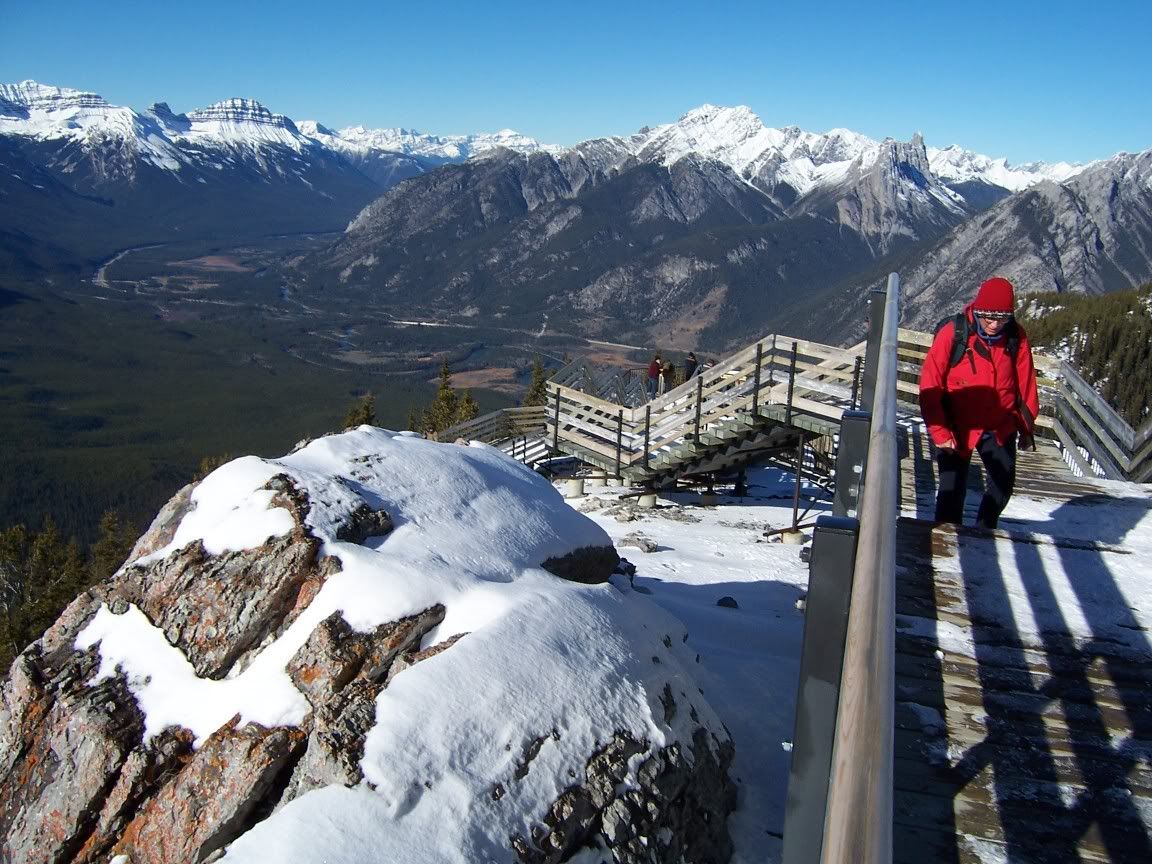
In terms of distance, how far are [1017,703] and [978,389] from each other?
9.65 ft

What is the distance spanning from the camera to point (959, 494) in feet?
19.7

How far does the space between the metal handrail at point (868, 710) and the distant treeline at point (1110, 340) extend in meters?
27.6

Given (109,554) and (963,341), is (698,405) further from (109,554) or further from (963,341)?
(109,554)

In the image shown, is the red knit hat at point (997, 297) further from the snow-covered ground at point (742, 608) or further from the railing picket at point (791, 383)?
the railing picket at point (791, 383)

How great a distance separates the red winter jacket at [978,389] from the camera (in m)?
5.86

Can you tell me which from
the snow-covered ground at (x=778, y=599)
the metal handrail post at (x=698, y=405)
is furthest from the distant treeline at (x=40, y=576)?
the snow-covered ground at (x=778, y=599)

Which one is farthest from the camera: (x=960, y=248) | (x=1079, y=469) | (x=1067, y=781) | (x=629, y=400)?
(x=960, y=248)

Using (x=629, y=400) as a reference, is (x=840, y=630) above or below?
above

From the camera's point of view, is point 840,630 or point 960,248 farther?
point 960,248

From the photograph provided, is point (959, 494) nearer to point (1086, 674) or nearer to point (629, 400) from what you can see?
point (1086, 674)

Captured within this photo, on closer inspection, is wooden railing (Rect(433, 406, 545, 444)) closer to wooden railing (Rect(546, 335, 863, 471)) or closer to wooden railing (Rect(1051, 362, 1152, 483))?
wooden railing (Rect(546, 335, 863, 471))

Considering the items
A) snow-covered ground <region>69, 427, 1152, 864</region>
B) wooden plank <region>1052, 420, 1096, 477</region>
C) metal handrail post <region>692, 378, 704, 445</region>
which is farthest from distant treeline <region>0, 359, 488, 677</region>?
snow-covered ground <region>69, 427, 1152, 864</region>

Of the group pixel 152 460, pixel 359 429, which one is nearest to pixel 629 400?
pixel 359 429

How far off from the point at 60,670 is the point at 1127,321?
41780mm
